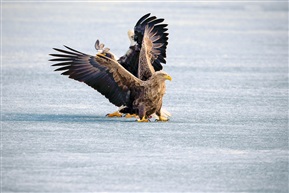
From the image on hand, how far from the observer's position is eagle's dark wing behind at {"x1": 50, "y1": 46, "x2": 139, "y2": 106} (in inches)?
384

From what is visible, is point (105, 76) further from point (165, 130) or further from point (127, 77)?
point (165, 130)

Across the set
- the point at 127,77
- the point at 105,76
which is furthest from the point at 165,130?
the point at 105,76

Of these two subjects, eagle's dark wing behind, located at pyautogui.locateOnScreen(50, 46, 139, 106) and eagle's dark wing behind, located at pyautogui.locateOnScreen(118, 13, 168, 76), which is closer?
eagle's dark wing behind, located at pyautogui.locateOnScreen(50, 46, 139, 106)

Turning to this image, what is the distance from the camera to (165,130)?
933 cm

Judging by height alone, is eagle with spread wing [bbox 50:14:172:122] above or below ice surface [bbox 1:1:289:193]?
above

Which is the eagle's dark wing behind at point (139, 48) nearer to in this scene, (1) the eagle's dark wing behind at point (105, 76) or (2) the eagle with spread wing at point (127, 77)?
(2) the eagle with spread wing at point (127, 77)

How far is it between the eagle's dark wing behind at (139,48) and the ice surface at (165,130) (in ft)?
1.94

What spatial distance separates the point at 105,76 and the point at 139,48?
84 centimetres

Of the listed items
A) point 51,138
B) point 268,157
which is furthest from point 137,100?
point 268,157

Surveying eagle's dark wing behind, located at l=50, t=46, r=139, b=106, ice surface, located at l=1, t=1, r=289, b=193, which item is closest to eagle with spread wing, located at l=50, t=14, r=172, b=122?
eagle's dark wing behind, located at l=50, t=46, r=139, b=106

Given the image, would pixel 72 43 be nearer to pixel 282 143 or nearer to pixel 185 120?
pixel 185 120

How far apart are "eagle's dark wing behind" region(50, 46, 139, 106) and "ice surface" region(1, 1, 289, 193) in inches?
11.6

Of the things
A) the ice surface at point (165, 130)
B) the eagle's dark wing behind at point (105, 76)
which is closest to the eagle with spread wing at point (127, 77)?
the eagle's dark wing behind at point (105, 76)

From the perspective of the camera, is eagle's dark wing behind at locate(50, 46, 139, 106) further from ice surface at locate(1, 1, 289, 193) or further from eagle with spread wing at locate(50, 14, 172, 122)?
ice surface at locate(1, 1, 289, 193)
